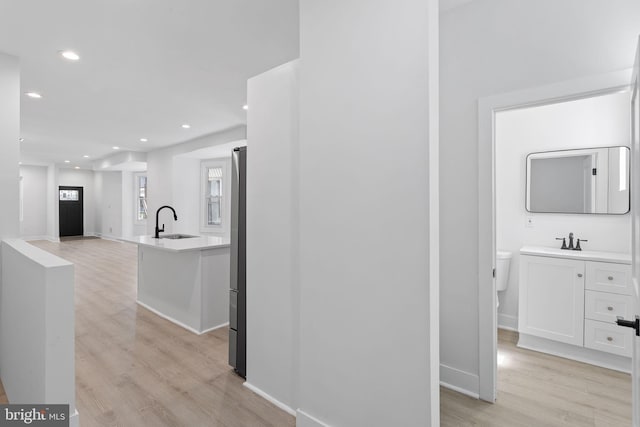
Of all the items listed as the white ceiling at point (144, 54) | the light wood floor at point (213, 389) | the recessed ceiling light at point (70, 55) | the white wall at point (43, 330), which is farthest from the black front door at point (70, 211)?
the white wall at point (43, 330)

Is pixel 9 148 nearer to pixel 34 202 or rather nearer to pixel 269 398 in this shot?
pixel 269 398

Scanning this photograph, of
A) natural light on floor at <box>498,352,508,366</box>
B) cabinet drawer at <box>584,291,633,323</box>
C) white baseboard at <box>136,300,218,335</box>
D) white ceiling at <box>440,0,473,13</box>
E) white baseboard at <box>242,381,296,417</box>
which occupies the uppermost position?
white ceiling at <box>440,0,473,13</box>

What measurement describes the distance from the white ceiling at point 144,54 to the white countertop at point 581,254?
9.76ft

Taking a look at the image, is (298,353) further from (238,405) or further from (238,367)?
(238,367)

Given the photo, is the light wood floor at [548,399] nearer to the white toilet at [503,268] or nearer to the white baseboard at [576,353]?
the white baseboard at [576,353]

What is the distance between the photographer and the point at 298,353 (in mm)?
2096

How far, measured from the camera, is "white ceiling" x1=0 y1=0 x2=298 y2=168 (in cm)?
236

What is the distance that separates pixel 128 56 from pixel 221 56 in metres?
0.86

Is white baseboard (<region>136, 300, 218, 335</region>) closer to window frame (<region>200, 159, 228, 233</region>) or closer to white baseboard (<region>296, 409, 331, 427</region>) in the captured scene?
white baseboard (<region>296, 409, 331, 427</region>)

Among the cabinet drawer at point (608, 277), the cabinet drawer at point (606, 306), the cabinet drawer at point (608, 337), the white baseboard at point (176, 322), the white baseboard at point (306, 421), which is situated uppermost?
the cabinet drawer at point (608, 277)

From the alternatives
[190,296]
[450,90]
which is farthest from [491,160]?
[190,296]

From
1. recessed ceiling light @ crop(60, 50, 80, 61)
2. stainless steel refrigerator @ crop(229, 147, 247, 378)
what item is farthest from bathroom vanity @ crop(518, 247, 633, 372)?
recessed ceiling light @ crop(60, 50, 80, 61)

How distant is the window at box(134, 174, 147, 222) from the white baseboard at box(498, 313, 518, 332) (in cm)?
1047

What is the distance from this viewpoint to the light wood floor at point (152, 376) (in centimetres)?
211
